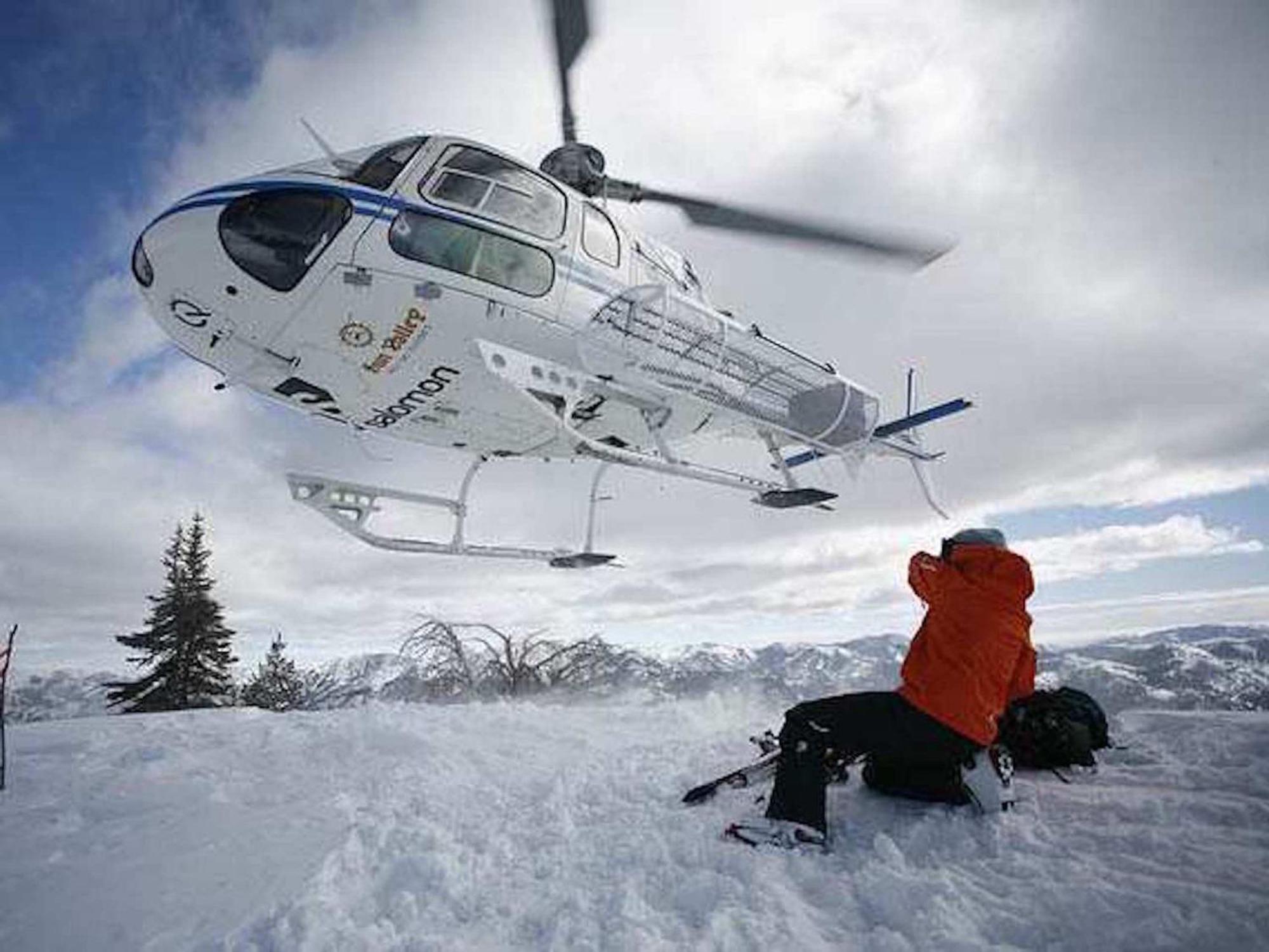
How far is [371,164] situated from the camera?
686cm

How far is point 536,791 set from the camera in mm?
4938

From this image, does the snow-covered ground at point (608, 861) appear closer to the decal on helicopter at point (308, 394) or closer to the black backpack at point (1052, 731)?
the black backpack at point (1052, 731)

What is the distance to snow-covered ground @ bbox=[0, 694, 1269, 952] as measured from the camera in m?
2.82

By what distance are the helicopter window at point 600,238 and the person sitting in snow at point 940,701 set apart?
5350 millimetres

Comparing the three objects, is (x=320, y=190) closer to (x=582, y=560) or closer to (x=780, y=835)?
(x=582, y=560)

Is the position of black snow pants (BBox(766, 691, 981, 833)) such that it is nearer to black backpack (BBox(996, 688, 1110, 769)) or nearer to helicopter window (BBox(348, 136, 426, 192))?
black backpack (BBox(996, 688, 1110, 769))

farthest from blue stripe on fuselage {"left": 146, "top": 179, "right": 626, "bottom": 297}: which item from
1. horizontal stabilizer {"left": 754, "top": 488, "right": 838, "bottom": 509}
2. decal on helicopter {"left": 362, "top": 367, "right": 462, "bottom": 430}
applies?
horizontal stabilizer {"left": 754, "top": 488, "right": 838, "bottom": 509}

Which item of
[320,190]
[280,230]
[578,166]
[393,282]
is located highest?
[578,166]

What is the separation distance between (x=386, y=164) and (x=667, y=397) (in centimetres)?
383

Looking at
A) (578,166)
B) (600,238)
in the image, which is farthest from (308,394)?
(578,166)

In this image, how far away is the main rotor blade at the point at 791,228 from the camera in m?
7.96

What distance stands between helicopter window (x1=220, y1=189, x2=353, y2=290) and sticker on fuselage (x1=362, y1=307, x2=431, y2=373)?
35.5 inches

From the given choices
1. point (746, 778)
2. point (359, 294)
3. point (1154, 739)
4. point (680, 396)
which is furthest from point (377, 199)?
point (1154, 739)

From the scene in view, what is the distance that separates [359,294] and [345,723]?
13.3 ft
